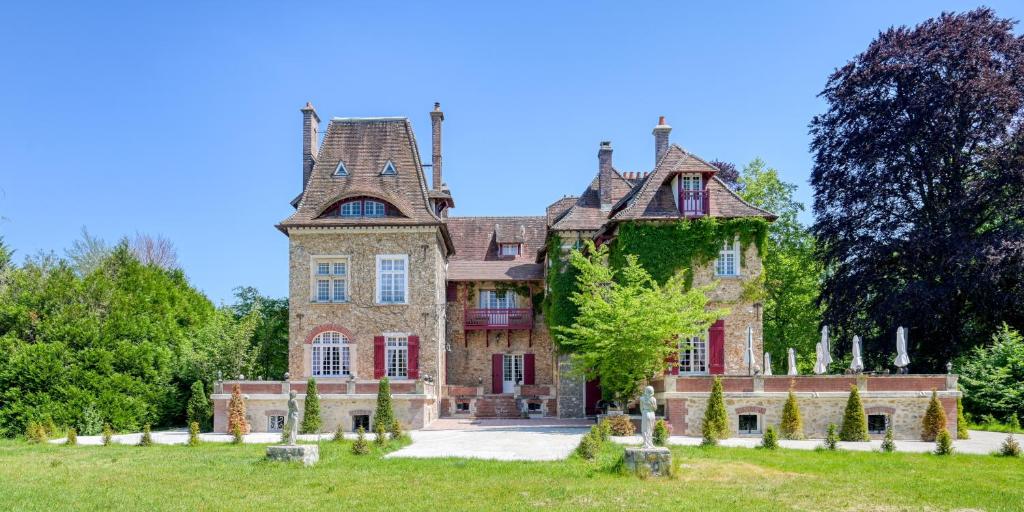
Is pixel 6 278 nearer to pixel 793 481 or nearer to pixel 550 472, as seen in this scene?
pixel 550 472

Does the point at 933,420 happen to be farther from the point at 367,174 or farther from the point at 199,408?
the point at 199,408

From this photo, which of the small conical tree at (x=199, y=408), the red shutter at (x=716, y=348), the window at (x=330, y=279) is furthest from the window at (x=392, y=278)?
the red shutter at (x=716, y=348)

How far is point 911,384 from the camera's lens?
25031 millimetres

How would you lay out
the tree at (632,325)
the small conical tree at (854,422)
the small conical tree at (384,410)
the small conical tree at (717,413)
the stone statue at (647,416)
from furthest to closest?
1. the small conical tree at (384,410)
2. the tree at (632,325)
3. the small conical tree at (717,413)
4. the small conical tree at (854,422)
5. the stone statue at (647,416)

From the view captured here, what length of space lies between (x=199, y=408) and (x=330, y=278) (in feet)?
20.2

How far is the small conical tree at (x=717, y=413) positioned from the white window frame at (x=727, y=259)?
19.4 feet

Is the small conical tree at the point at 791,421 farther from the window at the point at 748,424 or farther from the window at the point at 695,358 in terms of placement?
the window at the point at 695,358

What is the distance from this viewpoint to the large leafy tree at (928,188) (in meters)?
29.1

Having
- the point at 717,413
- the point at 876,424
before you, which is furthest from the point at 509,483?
the point at 876,424

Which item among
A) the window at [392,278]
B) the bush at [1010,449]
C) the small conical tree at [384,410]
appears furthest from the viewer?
the window at [392,278]

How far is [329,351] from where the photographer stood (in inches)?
1252

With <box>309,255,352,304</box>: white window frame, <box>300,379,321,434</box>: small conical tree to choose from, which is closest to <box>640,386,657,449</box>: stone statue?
<box>300,379,321,434</box>: small conical tree

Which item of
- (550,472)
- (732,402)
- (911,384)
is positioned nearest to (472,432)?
(732,402)

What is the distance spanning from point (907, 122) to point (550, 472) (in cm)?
2085
